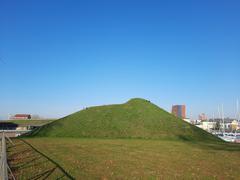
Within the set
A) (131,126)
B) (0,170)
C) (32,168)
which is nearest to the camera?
(0,170)

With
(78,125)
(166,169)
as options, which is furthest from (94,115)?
(166,169)

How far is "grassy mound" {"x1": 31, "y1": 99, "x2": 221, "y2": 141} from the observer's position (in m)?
44.6

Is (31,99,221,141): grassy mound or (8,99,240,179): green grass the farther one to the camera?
(31,99,221,141): grassy mound

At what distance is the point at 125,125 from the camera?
48.5 meters

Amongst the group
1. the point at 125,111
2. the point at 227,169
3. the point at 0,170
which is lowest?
the point at 227,169

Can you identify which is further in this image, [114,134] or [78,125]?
[78,125]

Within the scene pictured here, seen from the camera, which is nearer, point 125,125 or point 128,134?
point 128,134

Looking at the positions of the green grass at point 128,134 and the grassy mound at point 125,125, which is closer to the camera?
the green grass at point 128,134

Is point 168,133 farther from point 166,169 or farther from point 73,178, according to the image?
point 73,178

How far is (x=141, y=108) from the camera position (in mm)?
56938

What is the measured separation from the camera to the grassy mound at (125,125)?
44562 millimetres

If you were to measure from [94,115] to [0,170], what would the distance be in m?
45.2

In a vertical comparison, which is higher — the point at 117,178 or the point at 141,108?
the point at 141,108

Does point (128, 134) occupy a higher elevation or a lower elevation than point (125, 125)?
lower
